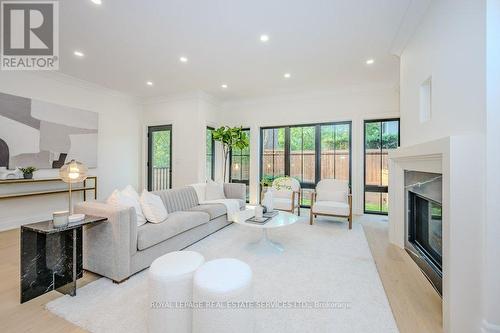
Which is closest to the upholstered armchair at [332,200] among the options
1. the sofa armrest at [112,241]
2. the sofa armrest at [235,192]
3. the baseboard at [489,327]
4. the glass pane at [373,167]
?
the glass pane at [373,167]

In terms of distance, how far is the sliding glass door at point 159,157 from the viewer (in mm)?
6023

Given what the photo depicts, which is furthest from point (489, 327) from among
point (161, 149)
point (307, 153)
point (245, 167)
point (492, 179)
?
point (161, 149)

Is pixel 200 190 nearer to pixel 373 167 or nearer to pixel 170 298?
pixel 170 298

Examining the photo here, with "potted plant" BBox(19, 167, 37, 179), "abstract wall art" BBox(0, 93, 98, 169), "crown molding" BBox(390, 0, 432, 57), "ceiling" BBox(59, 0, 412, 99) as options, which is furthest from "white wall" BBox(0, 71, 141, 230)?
"crown molding" BBox(390, 0, 432, 57)

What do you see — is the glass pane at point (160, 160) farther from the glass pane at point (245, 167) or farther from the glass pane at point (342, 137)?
the glass pane at point (342, 137)

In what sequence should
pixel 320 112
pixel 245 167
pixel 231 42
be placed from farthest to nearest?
pixel 245 167
pixel 320 112
pixel 231 42

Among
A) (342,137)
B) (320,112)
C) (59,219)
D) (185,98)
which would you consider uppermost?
(185,98)

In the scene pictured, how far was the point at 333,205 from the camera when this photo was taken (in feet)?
13.4

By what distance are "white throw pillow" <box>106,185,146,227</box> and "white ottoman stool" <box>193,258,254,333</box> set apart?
58.3 inches

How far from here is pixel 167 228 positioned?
2.69 m

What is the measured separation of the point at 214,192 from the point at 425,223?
3.32m

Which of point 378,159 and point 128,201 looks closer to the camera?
point 128,201

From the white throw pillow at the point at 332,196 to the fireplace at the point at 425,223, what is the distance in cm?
138

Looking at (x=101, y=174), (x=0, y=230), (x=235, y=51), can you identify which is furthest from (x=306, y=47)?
(x=0, y=230)
